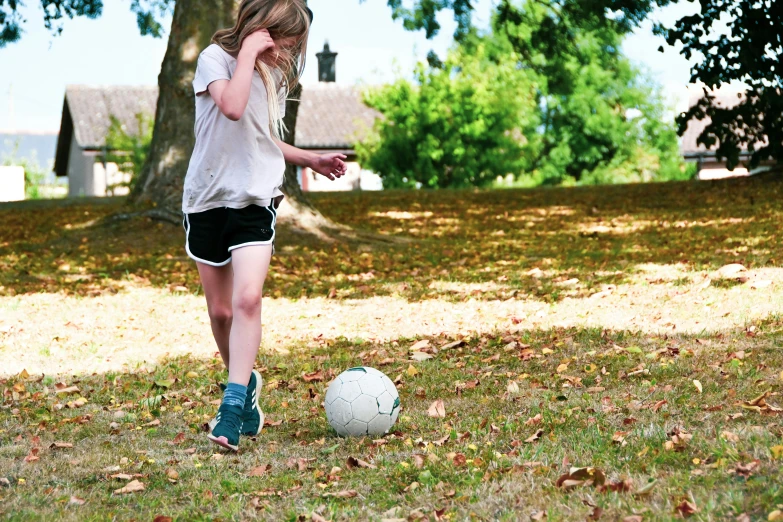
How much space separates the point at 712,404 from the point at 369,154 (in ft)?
115

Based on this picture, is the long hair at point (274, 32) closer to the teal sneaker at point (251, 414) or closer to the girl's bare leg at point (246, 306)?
the girl's bare leg at point (246, 306)

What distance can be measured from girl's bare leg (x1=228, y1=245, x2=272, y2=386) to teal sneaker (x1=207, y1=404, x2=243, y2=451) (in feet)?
0.49

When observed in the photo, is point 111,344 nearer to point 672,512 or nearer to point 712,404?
point 712,404

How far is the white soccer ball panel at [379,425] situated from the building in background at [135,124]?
1606 inches

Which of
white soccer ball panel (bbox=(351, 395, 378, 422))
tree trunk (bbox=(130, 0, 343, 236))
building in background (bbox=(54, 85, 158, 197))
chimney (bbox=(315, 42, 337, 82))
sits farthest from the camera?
chimney (bbox=(315, 42, 337, 82))

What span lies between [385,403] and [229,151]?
1.43 m

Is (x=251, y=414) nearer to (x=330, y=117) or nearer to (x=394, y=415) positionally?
(x=394, y=415)

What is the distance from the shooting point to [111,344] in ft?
25.6

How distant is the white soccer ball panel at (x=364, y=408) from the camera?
Result: 459 centimetres

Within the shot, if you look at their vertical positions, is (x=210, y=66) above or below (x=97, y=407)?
above

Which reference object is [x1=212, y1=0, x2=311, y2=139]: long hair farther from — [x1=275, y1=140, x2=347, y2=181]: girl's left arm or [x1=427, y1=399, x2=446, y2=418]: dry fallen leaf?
[x1=427, y1=399, x2=446, y2=418]: dry fallen leaf

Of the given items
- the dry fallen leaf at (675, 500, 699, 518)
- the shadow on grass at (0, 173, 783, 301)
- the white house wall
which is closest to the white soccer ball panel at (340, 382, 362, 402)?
the dry fallen leaf at (675, 500, 699, 518)

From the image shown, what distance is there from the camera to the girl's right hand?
4.31 metres

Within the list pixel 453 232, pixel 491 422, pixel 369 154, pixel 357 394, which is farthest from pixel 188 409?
pixel 369 154
